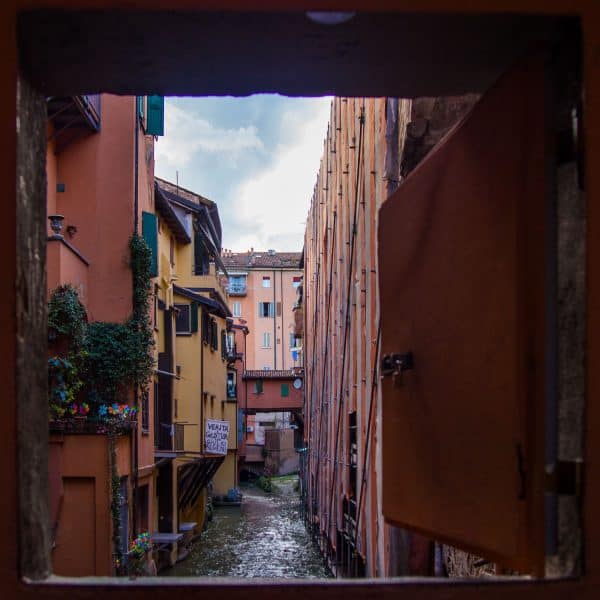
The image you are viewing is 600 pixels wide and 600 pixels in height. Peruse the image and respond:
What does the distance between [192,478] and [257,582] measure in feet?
75.1

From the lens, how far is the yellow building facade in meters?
21.3

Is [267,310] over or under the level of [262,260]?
under

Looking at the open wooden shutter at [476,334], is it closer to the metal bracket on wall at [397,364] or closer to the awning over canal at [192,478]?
the metal bracket on wall at [397,364]

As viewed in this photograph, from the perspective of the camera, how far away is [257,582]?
2480mm

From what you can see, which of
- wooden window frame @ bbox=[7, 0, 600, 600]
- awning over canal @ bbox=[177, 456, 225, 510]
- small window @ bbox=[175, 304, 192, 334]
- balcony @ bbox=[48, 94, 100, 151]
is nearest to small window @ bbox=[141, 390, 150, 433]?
balcony @ bbox=[48, 94, 100, 151]

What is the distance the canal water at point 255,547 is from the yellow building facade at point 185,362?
768 millimetres

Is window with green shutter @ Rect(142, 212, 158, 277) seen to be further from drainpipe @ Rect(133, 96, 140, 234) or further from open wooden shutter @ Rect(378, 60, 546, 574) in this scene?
open wooden shutter @ Rect(378, 60, 546, 574)

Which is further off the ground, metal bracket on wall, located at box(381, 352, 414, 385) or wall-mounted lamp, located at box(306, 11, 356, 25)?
wall-mounted lamp, located at box(306, 11, 356, 25)

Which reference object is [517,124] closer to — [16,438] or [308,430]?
[16,438]

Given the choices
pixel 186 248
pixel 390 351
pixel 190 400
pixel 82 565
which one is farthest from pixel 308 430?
pixel 390 351

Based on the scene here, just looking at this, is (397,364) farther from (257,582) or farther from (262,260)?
(262,260)

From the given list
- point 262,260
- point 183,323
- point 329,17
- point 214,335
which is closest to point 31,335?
point 329,17

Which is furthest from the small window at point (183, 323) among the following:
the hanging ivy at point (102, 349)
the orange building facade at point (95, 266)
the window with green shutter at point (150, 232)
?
the hanging ivy at point (102, 349)

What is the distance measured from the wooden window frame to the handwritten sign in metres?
22.5
